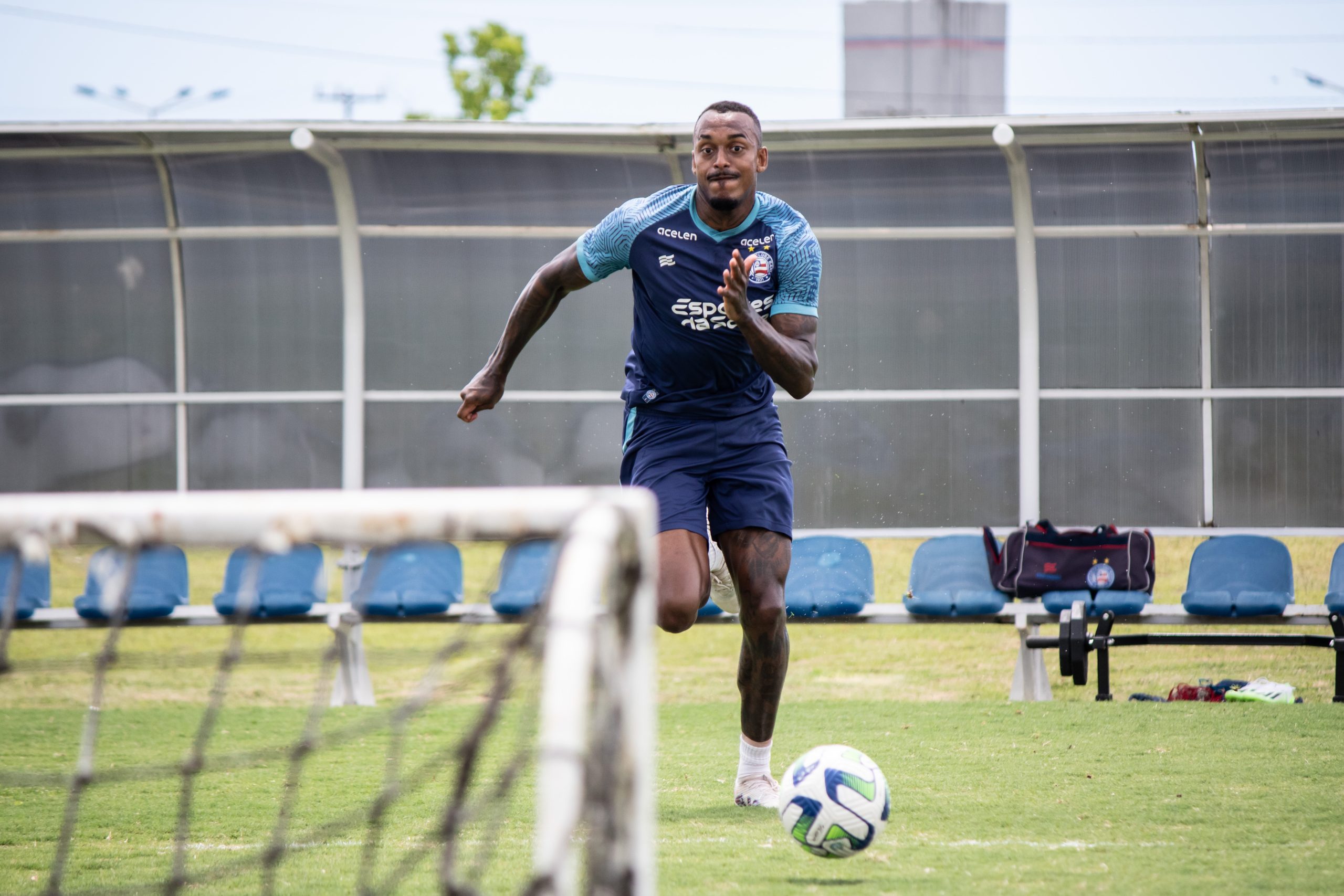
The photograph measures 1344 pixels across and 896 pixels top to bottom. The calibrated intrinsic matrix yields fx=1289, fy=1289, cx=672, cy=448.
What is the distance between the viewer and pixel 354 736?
5980 mm

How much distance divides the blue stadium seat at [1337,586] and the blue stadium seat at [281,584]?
223 inches

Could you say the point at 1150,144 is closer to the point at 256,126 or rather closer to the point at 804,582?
the point at 804,582

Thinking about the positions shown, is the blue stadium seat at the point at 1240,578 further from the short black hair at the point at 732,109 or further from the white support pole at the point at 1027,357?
the short black hair at the point at 732,109

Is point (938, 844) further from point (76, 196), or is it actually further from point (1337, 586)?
point (76, 196)

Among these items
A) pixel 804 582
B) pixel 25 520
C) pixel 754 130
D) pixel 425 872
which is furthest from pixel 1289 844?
pixel 804 582

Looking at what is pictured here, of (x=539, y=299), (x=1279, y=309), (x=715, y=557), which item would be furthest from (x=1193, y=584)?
(x=539, y=299)

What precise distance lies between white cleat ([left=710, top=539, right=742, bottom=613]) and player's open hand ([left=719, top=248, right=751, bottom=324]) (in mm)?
920

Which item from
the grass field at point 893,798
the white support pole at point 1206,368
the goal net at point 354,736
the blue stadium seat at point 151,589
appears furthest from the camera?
the white support pole at point 1206,368

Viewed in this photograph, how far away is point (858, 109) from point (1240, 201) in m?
21.3

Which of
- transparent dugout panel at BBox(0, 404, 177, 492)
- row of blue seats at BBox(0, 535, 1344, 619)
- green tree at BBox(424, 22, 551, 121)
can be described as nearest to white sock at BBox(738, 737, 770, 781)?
row of blue seats at BBox(0, 535, 1344, 619)

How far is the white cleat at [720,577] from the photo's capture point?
14.5 ft

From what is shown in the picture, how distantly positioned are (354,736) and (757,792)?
2.63m

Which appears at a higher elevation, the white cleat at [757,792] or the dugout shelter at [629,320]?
the dugout shelter at [629,320]

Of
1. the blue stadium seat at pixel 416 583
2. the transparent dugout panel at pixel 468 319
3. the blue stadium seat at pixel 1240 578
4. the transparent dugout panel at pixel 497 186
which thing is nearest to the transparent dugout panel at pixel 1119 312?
the blue stadium seat at pixel 1240 578
